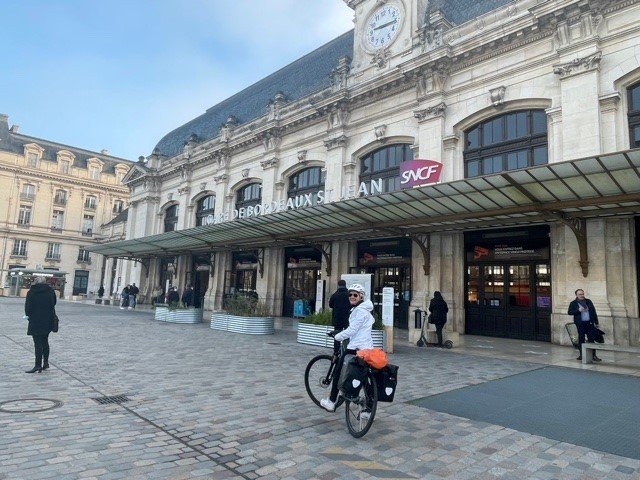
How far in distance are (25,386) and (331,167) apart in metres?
17.1

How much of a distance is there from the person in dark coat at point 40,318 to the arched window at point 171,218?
2796 centimetres

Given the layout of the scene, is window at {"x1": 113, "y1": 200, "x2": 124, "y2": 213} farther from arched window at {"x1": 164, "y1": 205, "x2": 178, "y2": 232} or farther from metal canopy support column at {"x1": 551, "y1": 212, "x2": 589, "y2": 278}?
metal canopy support column at {"x1": 551, "y1": 212, "x2": 589, "y2": 278}

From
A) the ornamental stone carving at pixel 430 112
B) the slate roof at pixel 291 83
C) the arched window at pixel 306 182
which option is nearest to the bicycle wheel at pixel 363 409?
the ornamental stone carving at pixel 430 112

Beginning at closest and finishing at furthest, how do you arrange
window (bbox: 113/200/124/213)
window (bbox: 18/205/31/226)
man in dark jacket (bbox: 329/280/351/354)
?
1. man in dark jacket (bbox: 329/280/351/354)
2. window (bbox: 18/205/31/226)
3. window (bbox: 113/200/124/213)

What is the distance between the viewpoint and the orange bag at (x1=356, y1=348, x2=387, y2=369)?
488 centimetres

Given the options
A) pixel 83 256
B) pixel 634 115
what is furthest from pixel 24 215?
pixel 634 115

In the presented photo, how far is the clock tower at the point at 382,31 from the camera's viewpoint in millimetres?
19891

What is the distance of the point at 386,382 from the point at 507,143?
1371cm

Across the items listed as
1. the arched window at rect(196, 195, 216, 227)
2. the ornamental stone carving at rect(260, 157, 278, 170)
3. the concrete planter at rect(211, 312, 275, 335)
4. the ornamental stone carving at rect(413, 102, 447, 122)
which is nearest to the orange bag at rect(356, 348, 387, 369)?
the concrete planter at rect(211, 312, 275, 335)

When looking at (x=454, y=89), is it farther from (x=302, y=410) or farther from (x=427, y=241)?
(x=302, y=410)

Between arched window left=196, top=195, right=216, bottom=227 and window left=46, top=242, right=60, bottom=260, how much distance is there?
34.8 m

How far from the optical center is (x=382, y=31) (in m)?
21.1

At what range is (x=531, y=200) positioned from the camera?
11852 millimetres

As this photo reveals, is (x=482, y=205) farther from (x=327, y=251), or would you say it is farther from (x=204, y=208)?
(x=204, y=208)
